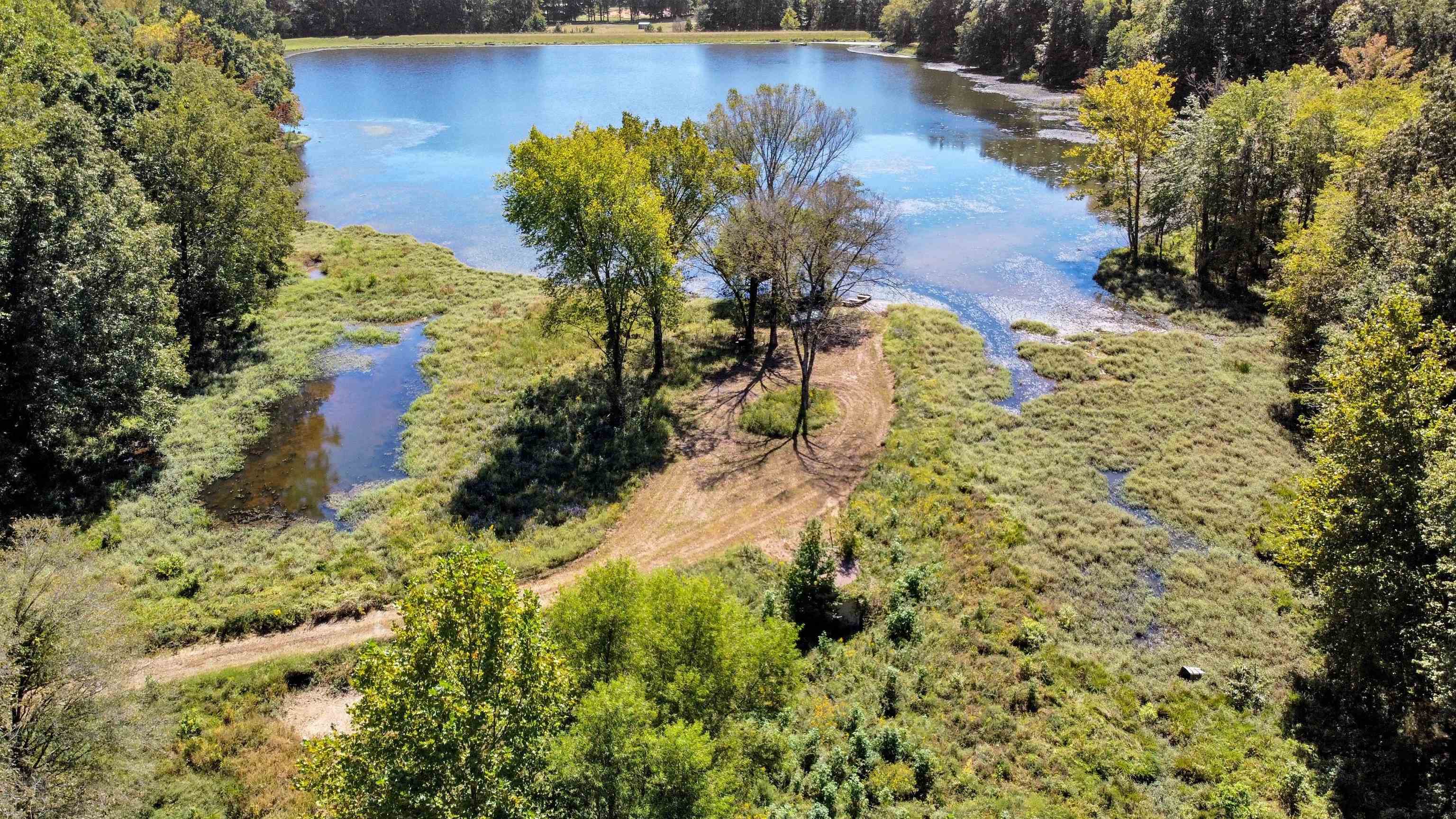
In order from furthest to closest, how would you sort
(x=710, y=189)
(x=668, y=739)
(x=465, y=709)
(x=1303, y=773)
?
(x=710, y=189), (x=1303, y=773), (x=668, y=739), (x=465, y=709)

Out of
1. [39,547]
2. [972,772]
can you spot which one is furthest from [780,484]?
[39,547]

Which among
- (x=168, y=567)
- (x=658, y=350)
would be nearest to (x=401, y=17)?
(x=658, y=350)

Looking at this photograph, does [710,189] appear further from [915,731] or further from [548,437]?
[915,731]

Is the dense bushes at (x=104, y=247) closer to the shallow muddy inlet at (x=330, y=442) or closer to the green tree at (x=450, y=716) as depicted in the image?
the shallow muddy inlet at (x=330, y=442)

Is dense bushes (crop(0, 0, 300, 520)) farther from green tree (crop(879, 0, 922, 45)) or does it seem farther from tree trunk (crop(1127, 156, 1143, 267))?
green tree (crop(879, 0, 922, 45))

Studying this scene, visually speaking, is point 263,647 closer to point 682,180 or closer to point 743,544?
point 743,544

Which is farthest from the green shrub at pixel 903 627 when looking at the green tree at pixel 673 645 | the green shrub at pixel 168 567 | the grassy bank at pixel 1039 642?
the green shrub at pixel 168 567
